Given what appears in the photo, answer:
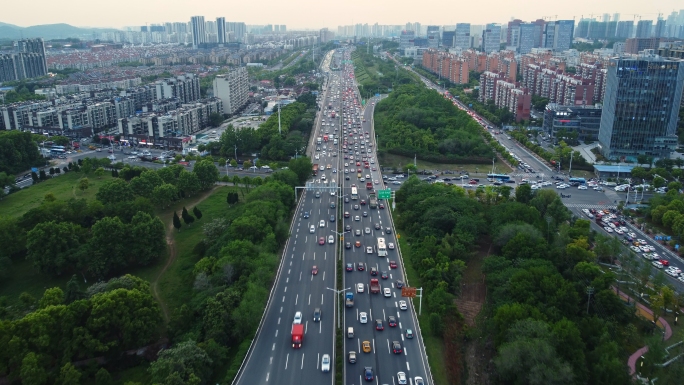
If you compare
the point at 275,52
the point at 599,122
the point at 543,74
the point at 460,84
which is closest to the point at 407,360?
the point at 599,122

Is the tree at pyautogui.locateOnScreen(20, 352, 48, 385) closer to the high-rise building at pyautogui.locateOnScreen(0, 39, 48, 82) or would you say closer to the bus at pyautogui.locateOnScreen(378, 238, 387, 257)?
the bus at pyautogui.locateOnScreen(378, 238, 387, 257)

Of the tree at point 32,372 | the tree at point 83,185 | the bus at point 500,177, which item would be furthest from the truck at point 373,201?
the tree at point 83,185

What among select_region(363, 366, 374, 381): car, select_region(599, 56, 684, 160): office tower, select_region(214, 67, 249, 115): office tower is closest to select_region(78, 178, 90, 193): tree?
select_region(363, 366, 374, 381): car

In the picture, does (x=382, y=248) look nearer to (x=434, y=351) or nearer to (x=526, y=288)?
(x=526, y=288)

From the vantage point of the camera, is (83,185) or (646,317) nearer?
(646,317)

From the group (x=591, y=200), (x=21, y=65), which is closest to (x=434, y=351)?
(x=591, y=200)

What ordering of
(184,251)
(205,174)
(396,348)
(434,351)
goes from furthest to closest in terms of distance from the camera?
(205,174) < (184,251) < (434,351) < (396,348)
